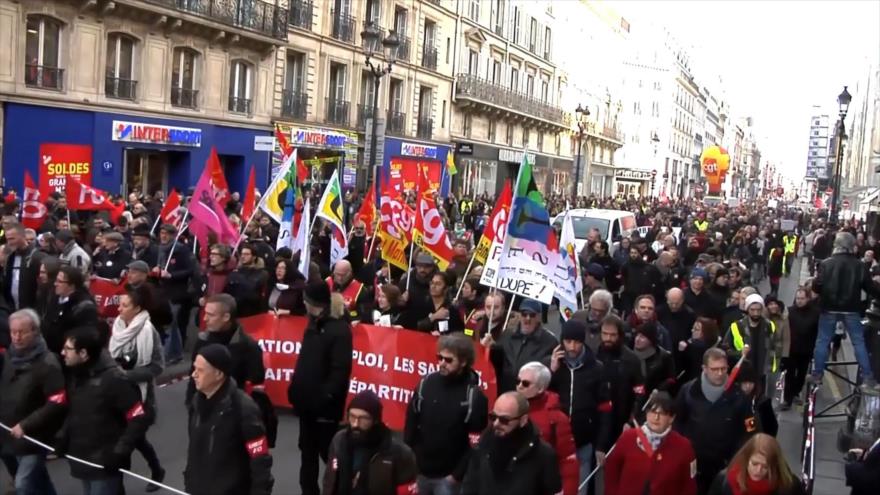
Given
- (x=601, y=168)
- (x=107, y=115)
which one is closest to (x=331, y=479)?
(x=107, y=115)

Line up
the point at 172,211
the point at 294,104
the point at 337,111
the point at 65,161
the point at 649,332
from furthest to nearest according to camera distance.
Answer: the point at 337,111 → the point at 294,104 → the point at 65,161 → the point at 172,211 → the point at 649,332

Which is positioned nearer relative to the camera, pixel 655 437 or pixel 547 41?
pixel 655 437

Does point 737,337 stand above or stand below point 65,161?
below

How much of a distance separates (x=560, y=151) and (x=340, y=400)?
188ft

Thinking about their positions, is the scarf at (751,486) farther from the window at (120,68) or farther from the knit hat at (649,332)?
the window at (120,68)

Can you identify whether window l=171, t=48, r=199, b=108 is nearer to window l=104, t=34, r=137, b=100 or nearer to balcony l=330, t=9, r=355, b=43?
window l=104, t=34, r=137, b=100

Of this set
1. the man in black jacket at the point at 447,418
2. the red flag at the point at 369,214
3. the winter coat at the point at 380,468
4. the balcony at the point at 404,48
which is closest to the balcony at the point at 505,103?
the balcony at the point at 404,48

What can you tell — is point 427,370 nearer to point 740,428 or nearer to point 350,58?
point 740,428

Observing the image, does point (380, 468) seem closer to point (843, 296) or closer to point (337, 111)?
point (843, 296)

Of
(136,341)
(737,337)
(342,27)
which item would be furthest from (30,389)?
(342,27)

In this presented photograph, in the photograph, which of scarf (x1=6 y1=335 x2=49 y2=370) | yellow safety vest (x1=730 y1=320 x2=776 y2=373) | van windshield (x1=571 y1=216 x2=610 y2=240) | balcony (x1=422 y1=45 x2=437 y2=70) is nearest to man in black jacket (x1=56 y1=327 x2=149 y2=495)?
scarf (x1=6 y1=335 x2=49 y2=370)

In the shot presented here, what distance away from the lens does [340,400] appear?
6594 millimetres

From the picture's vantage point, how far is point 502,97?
163 feet

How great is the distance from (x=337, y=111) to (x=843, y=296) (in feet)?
85.3
